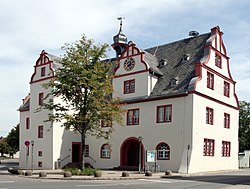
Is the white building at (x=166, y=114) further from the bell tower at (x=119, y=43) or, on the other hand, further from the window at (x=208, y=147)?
the bell tower at (x=119, y=43)

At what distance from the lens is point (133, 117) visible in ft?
125

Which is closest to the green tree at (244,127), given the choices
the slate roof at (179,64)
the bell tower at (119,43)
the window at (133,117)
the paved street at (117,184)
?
the bell tower at (119,43)

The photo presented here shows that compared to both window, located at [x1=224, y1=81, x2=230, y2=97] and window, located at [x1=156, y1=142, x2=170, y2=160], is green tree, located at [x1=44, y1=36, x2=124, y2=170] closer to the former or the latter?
window, located at [x1=156, y1=142, x2=170, y2=160]

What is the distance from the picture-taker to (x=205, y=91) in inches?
1380

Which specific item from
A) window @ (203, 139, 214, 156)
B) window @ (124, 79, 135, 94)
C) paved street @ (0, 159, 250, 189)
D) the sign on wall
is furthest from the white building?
paved street @ (0, 159, 250, 189)

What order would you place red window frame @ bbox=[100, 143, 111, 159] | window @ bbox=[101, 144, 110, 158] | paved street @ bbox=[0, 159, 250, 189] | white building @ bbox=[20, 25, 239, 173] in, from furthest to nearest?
window @ bbox=[101, 144, 110, 158] → red window frame @ bbox=[100, 143, 111, 159] → white building @ bbox=[20, 25, 239, 173] → paved street @ bbox=[0, 159, 250, 189]

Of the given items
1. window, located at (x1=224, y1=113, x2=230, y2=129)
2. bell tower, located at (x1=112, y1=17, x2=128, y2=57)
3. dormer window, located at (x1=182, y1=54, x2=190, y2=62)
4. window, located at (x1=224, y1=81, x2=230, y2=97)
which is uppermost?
bell tower, located at (x1=112, y1=17, x2=128, y2=57)

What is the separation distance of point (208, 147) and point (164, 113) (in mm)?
5069

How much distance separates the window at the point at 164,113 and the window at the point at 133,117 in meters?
2.66

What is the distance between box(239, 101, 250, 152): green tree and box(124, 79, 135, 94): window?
1350 inches

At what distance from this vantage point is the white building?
33.9m

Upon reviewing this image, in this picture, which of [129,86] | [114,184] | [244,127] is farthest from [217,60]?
[244,127]

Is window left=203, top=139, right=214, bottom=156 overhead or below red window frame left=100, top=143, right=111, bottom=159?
overhead

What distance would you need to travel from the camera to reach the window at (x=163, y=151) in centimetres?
3462
